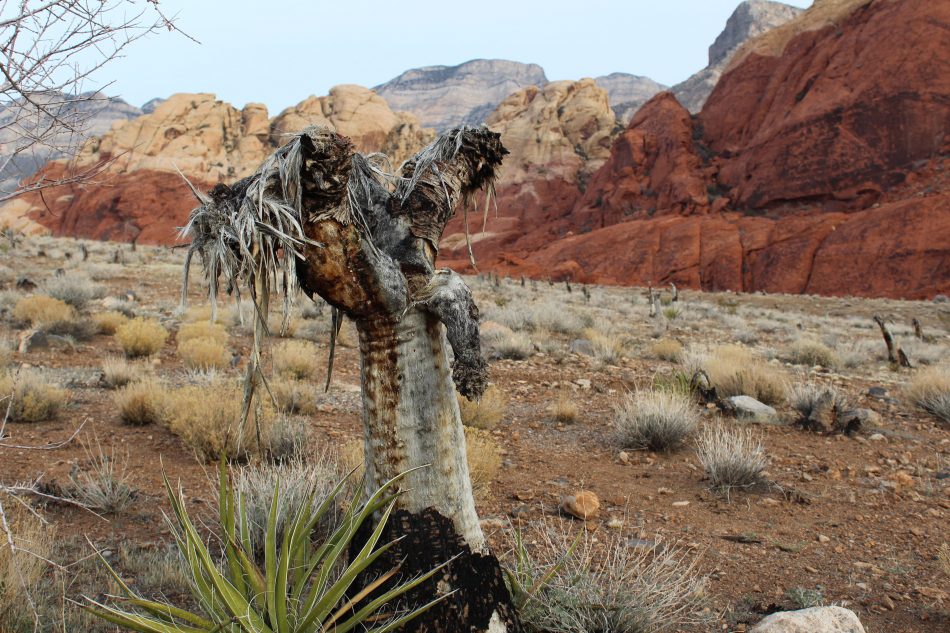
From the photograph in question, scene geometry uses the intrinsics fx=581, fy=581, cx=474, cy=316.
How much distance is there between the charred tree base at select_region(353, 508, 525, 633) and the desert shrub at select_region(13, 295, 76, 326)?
33.8 feet

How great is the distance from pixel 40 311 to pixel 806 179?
46.2 m

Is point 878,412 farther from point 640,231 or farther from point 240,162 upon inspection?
point 240,162

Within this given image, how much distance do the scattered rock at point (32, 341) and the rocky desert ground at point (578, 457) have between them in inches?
1.2

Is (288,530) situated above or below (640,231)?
below

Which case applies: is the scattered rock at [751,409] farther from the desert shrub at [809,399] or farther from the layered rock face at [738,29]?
the layered rock face at [738,29]

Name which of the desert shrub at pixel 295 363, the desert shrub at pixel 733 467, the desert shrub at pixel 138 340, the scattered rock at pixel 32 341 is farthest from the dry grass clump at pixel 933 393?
the scattered rock at pixel 32 341

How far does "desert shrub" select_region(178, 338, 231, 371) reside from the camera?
873cm

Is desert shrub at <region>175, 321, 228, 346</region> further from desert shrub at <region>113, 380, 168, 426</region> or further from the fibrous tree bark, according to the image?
the fibrous tree bark

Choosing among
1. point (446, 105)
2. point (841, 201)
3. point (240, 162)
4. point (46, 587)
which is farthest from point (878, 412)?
point (446, 105)

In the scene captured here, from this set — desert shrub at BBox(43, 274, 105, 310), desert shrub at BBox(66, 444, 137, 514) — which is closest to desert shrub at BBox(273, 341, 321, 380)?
desert shrub at BBox(66, 444, 137, 514)

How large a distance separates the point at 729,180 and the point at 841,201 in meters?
9.69

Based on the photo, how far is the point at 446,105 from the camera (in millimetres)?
191750

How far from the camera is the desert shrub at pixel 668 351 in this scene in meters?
11.5

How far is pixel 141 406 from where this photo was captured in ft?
20.8
